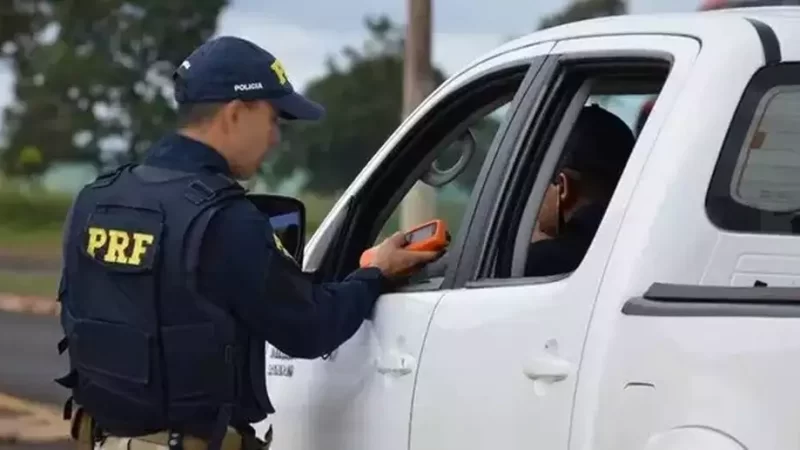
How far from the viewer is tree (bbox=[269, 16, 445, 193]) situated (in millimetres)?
13945

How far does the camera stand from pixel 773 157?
3.01 metres

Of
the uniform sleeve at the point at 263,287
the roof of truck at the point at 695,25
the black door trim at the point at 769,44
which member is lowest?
the uniform sleeve at the point at 263,287

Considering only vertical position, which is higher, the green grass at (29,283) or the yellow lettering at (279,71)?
the yellow lettering at (279,71)

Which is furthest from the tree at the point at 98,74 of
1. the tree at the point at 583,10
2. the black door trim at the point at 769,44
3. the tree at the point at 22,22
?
the black door trim at the point at 769,44

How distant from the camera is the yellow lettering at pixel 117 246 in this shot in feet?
11.1

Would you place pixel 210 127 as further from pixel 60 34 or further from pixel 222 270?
pixel 60 34

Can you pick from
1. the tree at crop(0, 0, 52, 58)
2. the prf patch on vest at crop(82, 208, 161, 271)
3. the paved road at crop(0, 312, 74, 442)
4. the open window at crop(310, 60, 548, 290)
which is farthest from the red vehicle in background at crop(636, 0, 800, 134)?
the tree at crop(0, 0, 52, 58)

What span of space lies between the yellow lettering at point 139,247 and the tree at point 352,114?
9.37 meters

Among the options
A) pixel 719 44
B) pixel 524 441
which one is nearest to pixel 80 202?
pixel 524 441

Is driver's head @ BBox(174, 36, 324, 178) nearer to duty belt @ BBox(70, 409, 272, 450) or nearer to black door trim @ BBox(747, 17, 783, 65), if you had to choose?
duty belt @ BBox(70, 409, 272, 450)

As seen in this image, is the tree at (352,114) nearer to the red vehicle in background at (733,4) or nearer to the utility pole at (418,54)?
the utility pole at (418,54)

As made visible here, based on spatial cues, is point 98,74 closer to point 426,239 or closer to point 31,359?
point 31,359

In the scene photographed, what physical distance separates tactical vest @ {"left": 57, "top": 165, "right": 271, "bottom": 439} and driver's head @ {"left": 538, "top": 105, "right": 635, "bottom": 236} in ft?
2.58

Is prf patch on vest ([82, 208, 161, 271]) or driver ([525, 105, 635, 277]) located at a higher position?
driver ([525, 105, 635, 277])
